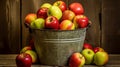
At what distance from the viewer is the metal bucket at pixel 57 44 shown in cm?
148

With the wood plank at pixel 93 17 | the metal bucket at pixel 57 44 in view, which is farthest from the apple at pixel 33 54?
the wood plank at pixel 93 17

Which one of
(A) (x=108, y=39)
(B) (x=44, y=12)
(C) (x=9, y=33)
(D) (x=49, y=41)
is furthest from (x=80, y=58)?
(C) (x=9, y=33)

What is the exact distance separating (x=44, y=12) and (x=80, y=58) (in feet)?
0.95

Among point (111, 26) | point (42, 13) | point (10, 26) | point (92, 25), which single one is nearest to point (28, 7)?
point (10, 26)

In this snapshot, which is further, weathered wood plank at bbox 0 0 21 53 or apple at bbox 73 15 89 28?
weathered wood plank at bbox 0 0 21 53

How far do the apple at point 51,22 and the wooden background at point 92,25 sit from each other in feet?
1.22

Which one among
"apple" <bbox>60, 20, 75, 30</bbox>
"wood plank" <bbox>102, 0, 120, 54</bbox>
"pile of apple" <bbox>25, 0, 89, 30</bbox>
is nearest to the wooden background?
"wood plank" <bbox>102, 0, 120, 54</bbox>

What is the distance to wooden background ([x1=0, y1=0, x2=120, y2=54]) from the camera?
182 centimetres

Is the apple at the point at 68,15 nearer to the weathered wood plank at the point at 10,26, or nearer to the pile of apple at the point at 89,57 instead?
the pile of apple at the point at 89,57

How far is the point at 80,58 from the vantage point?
1492mm

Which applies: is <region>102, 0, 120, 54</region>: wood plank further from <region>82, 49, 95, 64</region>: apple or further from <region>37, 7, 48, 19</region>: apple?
<region>37, 7, 48, 19</region>: apple

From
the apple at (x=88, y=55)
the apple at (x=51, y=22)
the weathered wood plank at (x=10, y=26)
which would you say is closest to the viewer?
the apple at (x=51, y=22)

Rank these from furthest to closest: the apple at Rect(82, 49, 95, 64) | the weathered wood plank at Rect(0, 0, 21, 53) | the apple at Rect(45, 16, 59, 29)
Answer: the weathered wood plank at Rect(0, 0, 21, 53)
the apple at Rect(82, 49, 95, 64)
the apple at Rect(45, 16, 59, 29)

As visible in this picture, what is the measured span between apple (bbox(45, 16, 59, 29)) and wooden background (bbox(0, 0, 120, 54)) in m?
0.37
